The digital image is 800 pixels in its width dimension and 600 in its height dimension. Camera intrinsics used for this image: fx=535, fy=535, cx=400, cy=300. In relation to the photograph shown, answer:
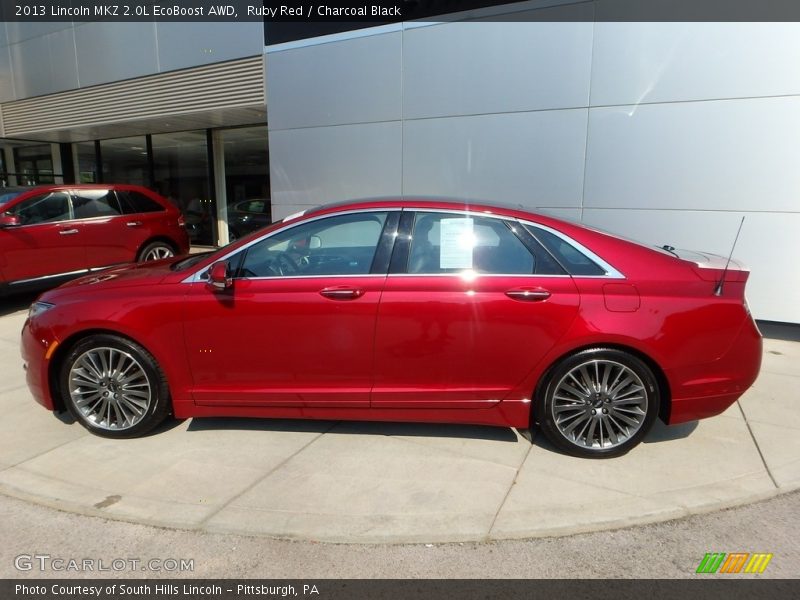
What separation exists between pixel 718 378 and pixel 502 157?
4860 mm

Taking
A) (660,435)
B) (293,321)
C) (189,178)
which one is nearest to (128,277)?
(293,321)

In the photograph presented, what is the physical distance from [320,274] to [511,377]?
1.39 metres

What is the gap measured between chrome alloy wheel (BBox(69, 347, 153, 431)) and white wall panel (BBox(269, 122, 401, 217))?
5.50m

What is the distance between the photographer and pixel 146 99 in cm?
1109

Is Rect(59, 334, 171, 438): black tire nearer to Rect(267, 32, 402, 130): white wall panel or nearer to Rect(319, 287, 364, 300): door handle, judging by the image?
Rect(319, 287, 364, 300): door handle

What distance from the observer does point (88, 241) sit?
783 centimetres

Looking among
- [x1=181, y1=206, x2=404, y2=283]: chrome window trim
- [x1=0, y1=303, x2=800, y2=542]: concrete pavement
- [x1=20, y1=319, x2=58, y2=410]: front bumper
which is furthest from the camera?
[x1=20, y1=319, x2=58, y2=410]: front bumper

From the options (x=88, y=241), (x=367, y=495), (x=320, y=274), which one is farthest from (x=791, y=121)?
(x=88, y=241)

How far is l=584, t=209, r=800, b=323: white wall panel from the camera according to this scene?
6.11 m

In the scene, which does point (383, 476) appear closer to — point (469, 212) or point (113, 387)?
point (469, 212)

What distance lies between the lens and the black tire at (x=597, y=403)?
334cm
